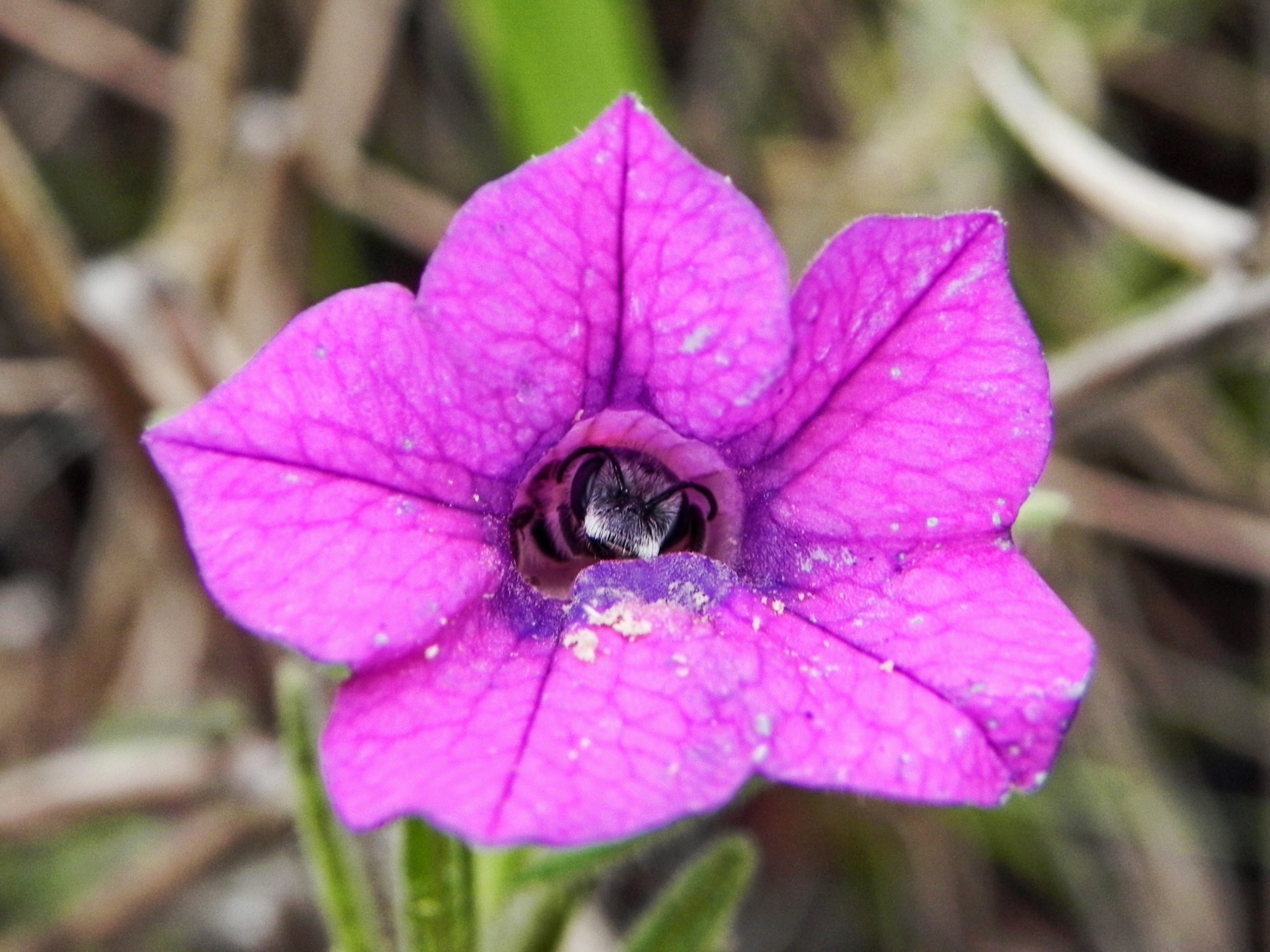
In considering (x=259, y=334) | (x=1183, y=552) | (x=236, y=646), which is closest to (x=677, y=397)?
(x=236, y=646)

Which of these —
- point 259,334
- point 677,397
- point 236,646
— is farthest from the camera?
point 259,334

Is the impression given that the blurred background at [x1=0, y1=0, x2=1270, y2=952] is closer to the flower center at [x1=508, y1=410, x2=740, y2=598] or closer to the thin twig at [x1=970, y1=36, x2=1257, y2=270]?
the thin twig at [x1=970, y1=36, x2=1257, y2=270]

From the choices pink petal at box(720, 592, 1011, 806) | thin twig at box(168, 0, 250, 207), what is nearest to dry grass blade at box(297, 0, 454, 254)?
thin twig at box(168, 0, 250, 207)

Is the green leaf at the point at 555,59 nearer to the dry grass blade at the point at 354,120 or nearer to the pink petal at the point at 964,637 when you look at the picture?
the dry grass blade at the point at 354,120

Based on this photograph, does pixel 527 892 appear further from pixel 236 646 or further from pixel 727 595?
pixel 236 646

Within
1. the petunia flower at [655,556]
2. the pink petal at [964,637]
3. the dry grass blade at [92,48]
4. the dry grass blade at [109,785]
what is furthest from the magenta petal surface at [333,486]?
the dry grass blade at [92,48]

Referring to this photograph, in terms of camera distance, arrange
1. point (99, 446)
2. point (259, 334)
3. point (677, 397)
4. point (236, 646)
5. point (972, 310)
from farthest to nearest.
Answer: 1. point (99, 446)
2. point (259, 334)
3. point (236, 646)
4. point (677, 397)
5. point (972, 310)

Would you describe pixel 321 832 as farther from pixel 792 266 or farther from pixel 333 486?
pixel 792 266
